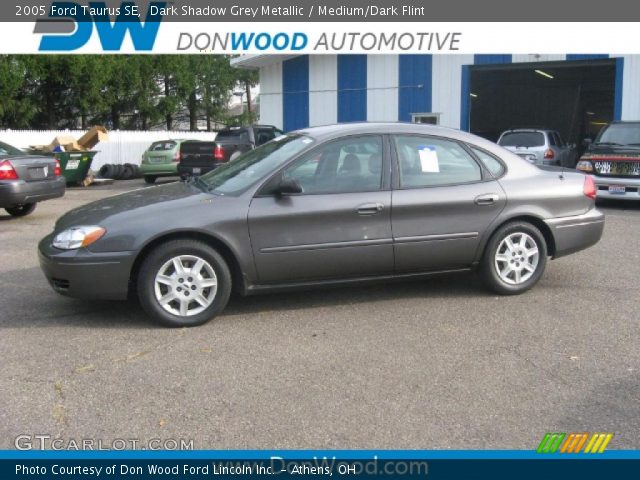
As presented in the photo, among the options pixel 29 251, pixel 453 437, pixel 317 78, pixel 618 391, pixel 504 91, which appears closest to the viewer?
pixel 453 437

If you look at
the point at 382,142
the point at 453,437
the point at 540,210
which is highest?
the point at 382,142

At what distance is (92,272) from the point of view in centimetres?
509

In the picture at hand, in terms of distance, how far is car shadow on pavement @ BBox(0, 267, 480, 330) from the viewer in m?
5.41

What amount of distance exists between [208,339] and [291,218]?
116 cm

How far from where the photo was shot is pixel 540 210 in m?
6.07

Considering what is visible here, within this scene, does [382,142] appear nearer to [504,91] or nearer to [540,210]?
[540,210]

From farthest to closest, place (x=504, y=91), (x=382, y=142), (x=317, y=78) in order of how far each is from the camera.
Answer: (x=504, y=91) < (x=317, y=78) < (x=382, y=142)

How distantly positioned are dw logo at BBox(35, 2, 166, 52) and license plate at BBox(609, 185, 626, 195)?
1563cm

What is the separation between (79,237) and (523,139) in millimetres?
14201

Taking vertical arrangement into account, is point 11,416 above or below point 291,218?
below

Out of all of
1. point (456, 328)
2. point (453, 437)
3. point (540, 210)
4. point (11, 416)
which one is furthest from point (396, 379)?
point (540, 210)

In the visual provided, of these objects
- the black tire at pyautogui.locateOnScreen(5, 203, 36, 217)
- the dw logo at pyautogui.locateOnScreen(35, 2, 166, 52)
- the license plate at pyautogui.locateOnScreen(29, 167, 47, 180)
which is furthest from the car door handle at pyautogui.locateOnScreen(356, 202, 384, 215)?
the dw logo at pyautogui.locateOnScreen(35, 2, 166, 52)

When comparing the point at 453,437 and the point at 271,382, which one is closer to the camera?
the point at 453,437

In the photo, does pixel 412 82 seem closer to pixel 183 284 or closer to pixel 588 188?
pixel 588 188
